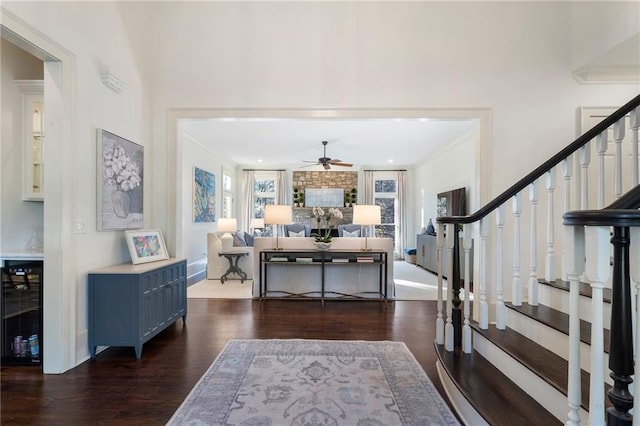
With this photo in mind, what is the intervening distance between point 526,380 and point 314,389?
130 cm

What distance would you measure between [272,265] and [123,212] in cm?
213

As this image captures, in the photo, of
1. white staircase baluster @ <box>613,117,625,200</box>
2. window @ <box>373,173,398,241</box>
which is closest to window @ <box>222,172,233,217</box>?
window @ <box>373,173,398,241</box>

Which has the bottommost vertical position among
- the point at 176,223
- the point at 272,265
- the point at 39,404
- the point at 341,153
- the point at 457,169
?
the point at 39,404

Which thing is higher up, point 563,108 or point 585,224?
point 563,108

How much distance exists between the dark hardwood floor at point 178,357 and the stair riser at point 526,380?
0.47m

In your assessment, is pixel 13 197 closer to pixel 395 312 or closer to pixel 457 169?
pixel 395 312

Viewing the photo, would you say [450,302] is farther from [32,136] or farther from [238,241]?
[238,241]

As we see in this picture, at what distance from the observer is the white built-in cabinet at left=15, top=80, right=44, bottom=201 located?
2.79m

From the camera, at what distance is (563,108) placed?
3.39 metres

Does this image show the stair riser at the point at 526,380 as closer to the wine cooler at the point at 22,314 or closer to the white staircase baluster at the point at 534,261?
the white staircase baluster at the point at 534,261

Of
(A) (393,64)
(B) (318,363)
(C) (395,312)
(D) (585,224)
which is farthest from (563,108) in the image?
(B) (318,363)

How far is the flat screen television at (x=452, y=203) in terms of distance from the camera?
590 cm

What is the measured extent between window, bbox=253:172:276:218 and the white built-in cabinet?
6887mm

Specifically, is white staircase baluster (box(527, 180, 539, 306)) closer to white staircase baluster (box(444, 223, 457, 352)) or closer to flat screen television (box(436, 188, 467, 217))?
white staircase baluster (box(444, 223, 457, 352))
